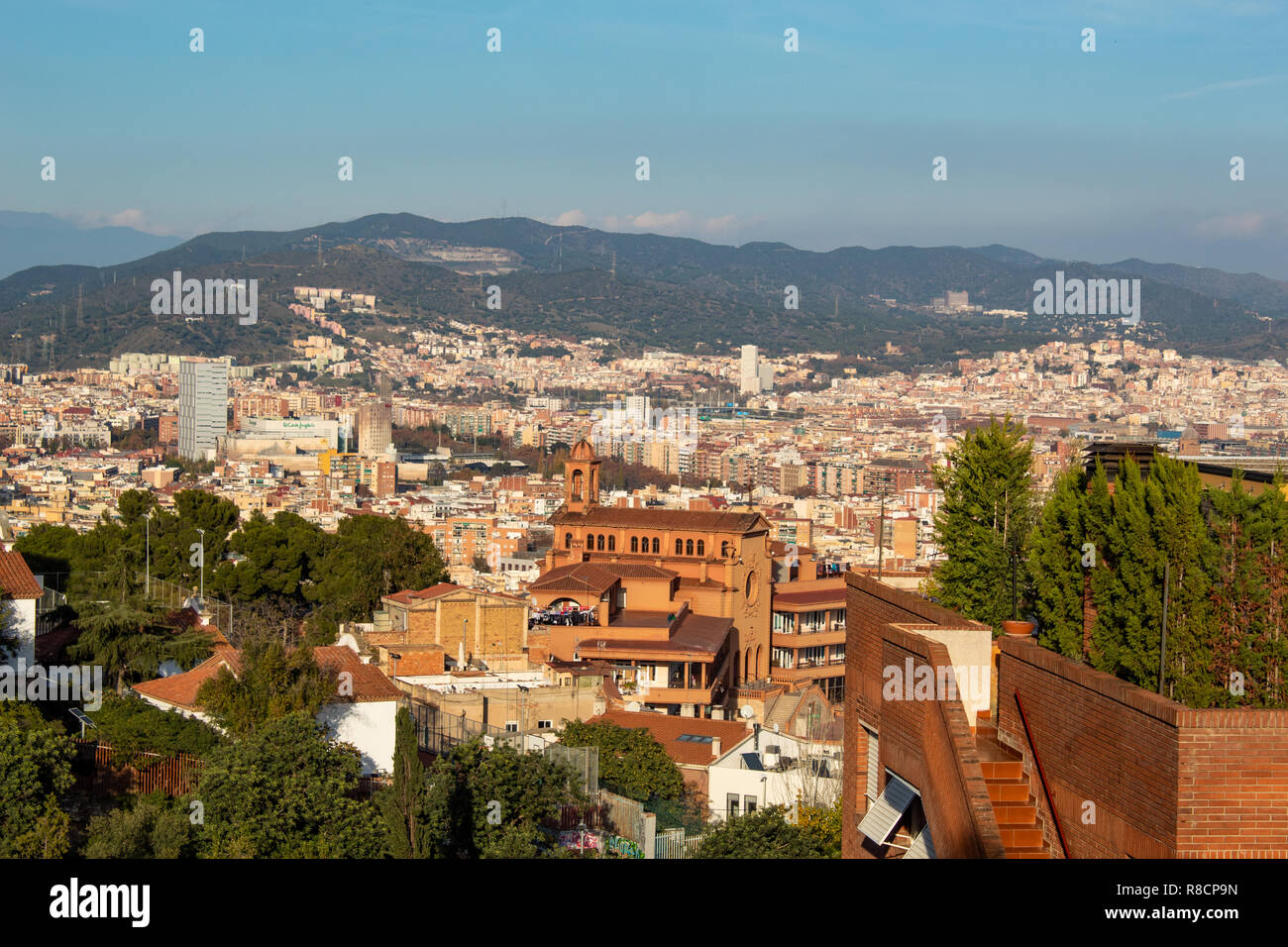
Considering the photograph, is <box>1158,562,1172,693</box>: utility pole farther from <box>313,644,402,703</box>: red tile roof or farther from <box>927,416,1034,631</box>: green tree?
<box>313,644,402,703</box>: red tile roof

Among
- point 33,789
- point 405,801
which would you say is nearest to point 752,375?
→ point 405,801

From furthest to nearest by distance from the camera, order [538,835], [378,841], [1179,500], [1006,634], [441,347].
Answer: [441,347] → [538,835] → [378,841] → [1179,500] → [1006,634]

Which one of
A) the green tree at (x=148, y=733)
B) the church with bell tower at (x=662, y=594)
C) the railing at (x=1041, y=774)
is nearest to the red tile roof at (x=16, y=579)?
the green tree at (x=148, y=733)

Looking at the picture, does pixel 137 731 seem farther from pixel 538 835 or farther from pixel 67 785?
pixel 538 835

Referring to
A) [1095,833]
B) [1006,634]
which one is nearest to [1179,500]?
[1006,634]
